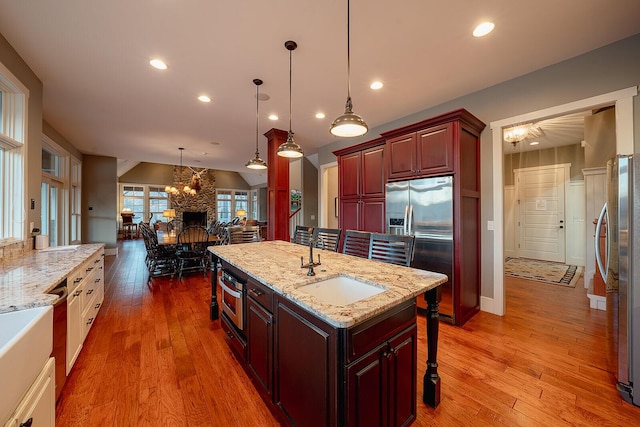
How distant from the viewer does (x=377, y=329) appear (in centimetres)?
116

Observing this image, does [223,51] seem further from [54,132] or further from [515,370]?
[54,132]

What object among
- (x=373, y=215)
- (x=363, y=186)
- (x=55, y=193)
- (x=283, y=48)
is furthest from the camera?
(x=55, y=193)

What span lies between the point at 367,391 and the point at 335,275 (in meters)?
0.68

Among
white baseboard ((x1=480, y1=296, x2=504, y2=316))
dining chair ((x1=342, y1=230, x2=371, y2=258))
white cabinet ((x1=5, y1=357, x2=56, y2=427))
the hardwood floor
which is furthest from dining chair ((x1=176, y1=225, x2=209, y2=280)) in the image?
white baseboard ((x1=480, y1=296, x2=504, y2=316))

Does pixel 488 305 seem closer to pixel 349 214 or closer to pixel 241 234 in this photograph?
pixel 349 214

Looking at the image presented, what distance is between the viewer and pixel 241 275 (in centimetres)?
191

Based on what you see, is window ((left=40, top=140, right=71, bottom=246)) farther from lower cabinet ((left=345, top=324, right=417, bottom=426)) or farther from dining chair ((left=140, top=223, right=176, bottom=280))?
lower cabinet ((left=345, top=324, right=417, bottom=426))

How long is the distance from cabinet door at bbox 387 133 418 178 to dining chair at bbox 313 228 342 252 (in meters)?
1.23

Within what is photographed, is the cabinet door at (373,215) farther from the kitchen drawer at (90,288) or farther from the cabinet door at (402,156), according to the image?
the kitchen drawer at (90,288)

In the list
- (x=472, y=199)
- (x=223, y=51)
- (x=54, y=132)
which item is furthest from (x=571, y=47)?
(x=54, y=132)

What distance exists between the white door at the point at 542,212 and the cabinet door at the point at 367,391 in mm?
6812

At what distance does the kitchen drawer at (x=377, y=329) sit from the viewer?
3.42 ft

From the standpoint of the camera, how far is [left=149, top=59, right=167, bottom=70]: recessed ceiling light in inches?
101

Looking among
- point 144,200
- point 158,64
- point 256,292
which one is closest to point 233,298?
point 256,292
